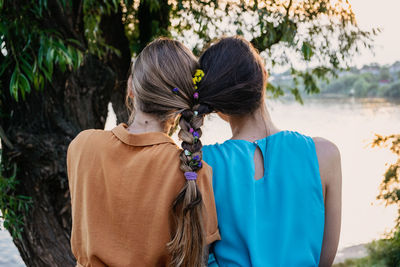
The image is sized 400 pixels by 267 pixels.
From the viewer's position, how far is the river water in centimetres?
530

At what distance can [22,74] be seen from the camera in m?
2.17

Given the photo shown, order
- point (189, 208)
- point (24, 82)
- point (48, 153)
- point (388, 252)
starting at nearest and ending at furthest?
point (189, 208) < point (24, 82) < point (48, 153) < point (388, 252)

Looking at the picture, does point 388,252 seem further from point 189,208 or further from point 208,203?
point 189,208

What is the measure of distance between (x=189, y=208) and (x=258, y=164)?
1.17ft

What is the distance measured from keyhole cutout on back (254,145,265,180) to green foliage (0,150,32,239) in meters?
1.50

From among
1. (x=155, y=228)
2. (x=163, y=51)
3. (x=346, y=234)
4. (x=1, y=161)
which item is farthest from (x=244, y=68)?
(x=346, y=234)

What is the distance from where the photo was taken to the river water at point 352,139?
17.4 ft

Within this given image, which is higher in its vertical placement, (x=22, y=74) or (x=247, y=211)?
(x=22, y=74)

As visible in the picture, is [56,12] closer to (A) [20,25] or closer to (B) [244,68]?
(A) [20,25]

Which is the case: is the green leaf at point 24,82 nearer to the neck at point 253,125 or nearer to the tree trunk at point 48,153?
the tree trunk at point 48,153

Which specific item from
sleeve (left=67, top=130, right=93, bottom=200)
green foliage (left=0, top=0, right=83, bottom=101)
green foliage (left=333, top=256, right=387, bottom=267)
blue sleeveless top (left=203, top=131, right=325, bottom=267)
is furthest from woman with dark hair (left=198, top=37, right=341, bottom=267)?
green foliage (left=333, top=256, right=387, bottom=267)

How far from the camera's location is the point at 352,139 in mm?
13461

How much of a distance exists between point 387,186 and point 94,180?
3046 millimetres

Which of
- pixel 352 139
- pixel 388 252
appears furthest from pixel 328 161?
pixel 352 139
